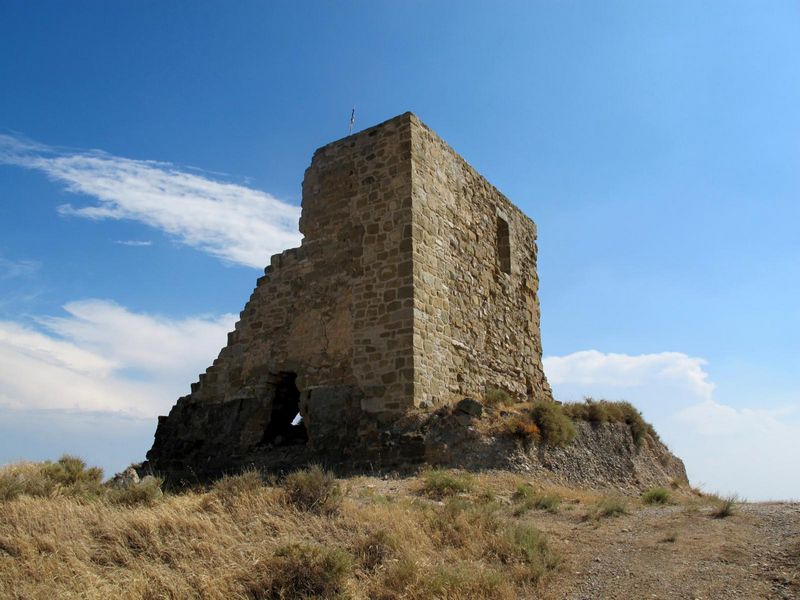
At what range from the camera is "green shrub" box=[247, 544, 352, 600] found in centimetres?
552

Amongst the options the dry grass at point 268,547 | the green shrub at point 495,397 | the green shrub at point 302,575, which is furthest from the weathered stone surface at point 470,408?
the green shrub at point 302,575

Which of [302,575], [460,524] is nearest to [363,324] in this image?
[460,524]

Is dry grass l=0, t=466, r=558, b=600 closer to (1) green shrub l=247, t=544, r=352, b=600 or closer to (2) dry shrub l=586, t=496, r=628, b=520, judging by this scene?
(1) green shrub l=247, t=544, r=352, b=600

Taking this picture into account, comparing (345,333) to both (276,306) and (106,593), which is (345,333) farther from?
(106,593)

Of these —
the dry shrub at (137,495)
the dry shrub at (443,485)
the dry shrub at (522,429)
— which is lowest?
the dry shrub at (137,495)

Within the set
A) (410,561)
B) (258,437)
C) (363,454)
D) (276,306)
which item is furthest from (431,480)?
(276,306)

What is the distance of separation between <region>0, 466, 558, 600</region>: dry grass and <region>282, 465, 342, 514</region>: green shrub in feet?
0.05

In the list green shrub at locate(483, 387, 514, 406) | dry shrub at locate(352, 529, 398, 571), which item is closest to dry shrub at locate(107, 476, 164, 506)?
dry shrub at locate(352, 529, 398, 571)

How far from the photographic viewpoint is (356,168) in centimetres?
1189

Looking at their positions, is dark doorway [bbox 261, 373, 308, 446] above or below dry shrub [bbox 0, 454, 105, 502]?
above

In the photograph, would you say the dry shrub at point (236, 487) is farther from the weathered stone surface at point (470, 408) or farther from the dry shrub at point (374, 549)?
the weathered stone surface at point (470, 408)

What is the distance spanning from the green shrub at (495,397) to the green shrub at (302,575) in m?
5.54

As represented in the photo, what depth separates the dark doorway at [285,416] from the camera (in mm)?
11656

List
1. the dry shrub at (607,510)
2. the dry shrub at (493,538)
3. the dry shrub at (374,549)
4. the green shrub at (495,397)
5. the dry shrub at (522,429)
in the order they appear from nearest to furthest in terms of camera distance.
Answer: the dry shrub at (374,549), the dry shrub at (493,538), the dry shrub at (607,510), the dry shrub at (522,429), the green shrub at (495,397)
